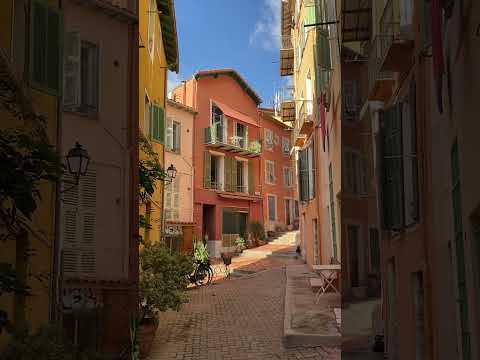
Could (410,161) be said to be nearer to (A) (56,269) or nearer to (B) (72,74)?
(A) (56,269)

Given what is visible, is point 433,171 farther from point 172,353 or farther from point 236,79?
point 236,79

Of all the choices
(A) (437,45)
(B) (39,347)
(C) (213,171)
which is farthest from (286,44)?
(A) (437,45)

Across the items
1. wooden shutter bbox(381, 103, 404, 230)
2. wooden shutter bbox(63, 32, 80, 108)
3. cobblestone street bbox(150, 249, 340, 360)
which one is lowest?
cobblestone street bbox(150, 249, 340, 360)

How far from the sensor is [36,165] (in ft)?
8.49

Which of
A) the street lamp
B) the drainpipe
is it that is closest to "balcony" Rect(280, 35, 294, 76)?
the street lamp

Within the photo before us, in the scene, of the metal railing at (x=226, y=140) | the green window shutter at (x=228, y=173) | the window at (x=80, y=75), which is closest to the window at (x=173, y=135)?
the metal railing at (x=226, y=140)

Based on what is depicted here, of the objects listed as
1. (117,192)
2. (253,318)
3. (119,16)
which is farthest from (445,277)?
(253,318)

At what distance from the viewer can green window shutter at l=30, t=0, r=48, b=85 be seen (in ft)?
12.9

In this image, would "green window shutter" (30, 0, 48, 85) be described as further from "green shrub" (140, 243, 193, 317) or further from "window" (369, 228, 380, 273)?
"green shrub" (140, 243, 193, 317)

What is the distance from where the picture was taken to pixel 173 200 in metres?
17.5

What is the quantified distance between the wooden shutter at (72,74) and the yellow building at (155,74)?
3.73 m

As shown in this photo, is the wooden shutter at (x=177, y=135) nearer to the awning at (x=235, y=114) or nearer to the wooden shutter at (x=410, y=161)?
the awning at (x=235, y=114)

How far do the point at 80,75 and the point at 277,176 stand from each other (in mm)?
20117

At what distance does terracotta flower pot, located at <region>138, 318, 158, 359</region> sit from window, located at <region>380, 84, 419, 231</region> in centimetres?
375
